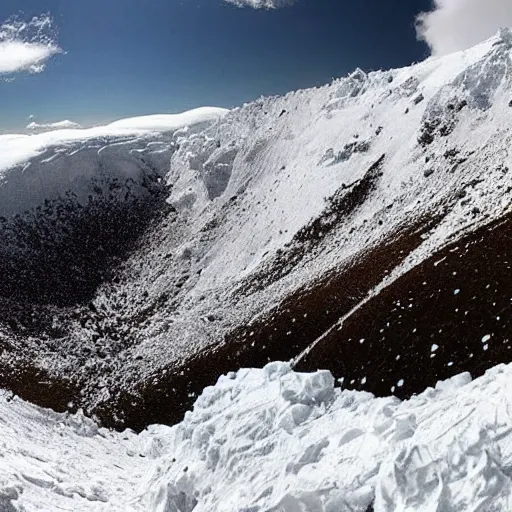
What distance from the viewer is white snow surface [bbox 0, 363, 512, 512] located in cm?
1373

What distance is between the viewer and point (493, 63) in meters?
44.8

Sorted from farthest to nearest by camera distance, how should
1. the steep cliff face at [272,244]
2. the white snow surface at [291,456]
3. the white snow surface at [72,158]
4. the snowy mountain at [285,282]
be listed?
the white snow surface at [72,158], the steep cliff face at [272,244], the snowy mountain at [285,282], the white snow surface at [291,456]

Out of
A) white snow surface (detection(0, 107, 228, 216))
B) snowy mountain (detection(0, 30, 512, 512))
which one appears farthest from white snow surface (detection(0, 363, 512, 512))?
white snow surface (detection(0, 107, 228, 216))

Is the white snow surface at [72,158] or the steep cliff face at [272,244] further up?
the white snow surface at [72,158]

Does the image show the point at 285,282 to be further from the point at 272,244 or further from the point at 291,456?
the point at 291,456

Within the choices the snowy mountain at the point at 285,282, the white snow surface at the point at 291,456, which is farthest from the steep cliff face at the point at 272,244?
the white snow surface at the point at 291,456

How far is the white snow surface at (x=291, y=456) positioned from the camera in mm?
13734

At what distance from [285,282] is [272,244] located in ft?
29.6

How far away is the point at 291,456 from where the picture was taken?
59.3ft

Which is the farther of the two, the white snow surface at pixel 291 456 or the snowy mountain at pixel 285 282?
the snowy mountain at pixel 285 282

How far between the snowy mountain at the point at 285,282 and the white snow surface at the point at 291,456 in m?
0.09

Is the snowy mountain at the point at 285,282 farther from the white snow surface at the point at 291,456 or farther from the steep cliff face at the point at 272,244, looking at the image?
the steep cliff face at the point at 272,244

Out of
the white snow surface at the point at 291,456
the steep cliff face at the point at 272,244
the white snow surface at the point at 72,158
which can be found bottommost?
the white snow surface at the point at 291,456

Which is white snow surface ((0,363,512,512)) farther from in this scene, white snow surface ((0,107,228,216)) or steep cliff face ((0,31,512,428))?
white snow surface ((0,107,228,216))
